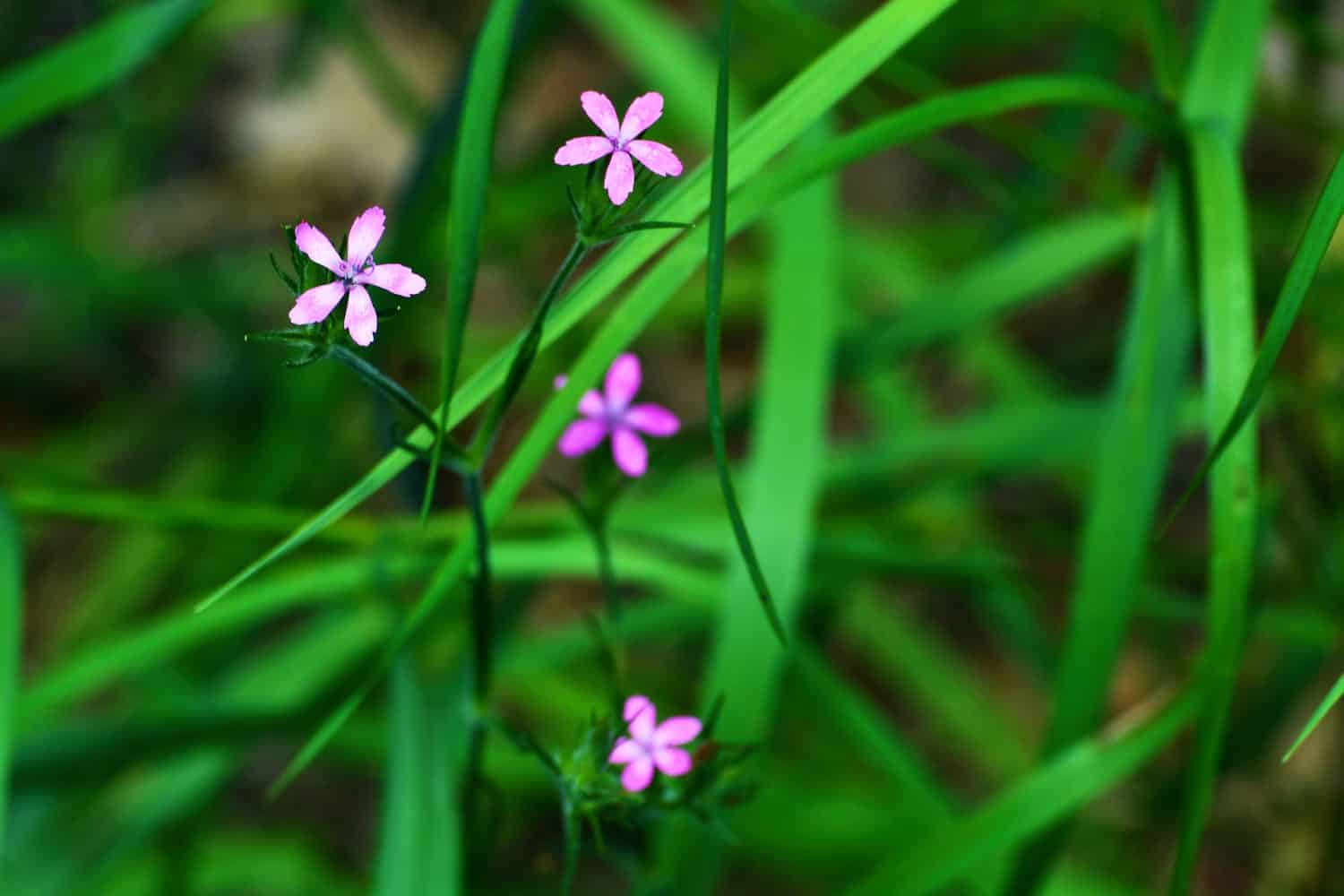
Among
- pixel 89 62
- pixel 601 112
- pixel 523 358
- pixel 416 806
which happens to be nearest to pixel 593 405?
pixel 523 358

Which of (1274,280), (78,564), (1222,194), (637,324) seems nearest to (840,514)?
(1274,280)

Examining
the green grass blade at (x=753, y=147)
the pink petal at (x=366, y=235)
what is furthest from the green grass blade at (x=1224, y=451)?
the pink petal at (x=366, y=235)

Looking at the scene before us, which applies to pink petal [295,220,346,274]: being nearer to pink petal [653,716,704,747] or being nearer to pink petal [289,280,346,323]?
pink petal [289,280,346,323]

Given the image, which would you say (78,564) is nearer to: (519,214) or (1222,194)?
(519,214)

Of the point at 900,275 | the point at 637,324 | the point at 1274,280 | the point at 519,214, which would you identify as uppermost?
the point at 519,214

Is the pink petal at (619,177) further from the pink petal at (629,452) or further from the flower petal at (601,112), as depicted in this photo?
the pink petal at (629,452)

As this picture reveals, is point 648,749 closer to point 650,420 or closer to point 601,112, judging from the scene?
point 650,420

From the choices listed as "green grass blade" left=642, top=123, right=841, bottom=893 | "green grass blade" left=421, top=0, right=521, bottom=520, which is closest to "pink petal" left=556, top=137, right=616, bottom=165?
"green grass blade" left=421, top=0, right=521, bottom=520
